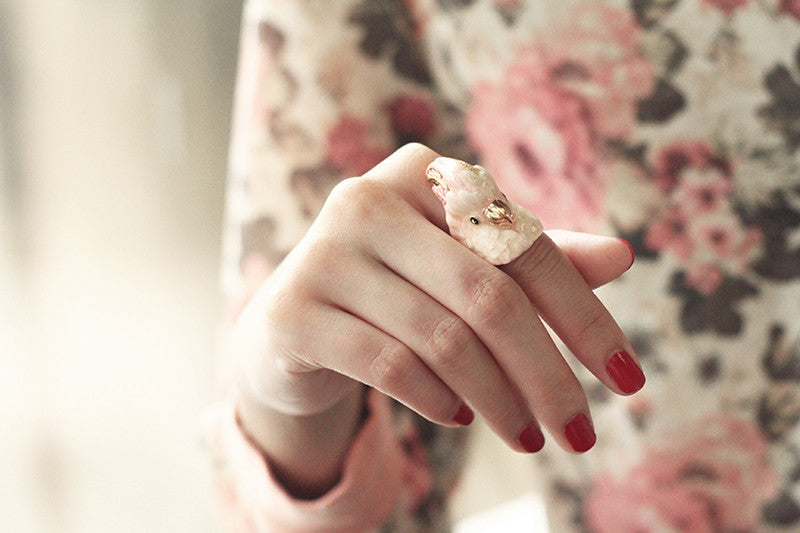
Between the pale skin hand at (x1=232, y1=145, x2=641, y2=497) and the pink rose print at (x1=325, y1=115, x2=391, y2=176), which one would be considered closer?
the pale skin hand at (x1=232, y1=145, x2=641, y2=497)

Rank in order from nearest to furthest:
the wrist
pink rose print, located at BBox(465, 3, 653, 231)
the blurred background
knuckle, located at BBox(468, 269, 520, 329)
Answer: knuckle, located at BBox(468, 269, 520, 329) < the wrist < pink rose print, located at BBox(465, 3, 653, 231) < the blurred background

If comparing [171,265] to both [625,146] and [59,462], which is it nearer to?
[59,462]

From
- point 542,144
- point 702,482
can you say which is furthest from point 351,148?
point 702,482

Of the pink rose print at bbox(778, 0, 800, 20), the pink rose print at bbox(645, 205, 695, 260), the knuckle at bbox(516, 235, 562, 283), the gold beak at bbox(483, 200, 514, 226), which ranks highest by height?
the pink rose print at bbox(778, 0, 800, 20)

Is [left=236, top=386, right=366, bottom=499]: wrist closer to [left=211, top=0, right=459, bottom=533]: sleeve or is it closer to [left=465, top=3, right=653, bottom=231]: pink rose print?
[left=211, top=0, right=459, bottom=533]: sleeve

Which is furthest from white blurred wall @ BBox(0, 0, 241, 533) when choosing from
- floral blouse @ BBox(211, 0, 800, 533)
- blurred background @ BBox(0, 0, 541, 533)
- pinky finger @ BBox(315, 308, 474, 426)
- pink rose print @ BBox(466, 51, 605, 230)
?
pinky finger @ BBox(315, 308, 474, 426)

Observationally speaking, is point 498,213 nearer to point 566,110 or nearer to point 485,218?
point 485,218

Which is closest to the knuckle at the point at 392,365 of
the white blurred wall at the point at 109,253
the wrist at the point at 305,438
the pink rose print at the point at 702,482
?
the wrist at the point at 305,438
